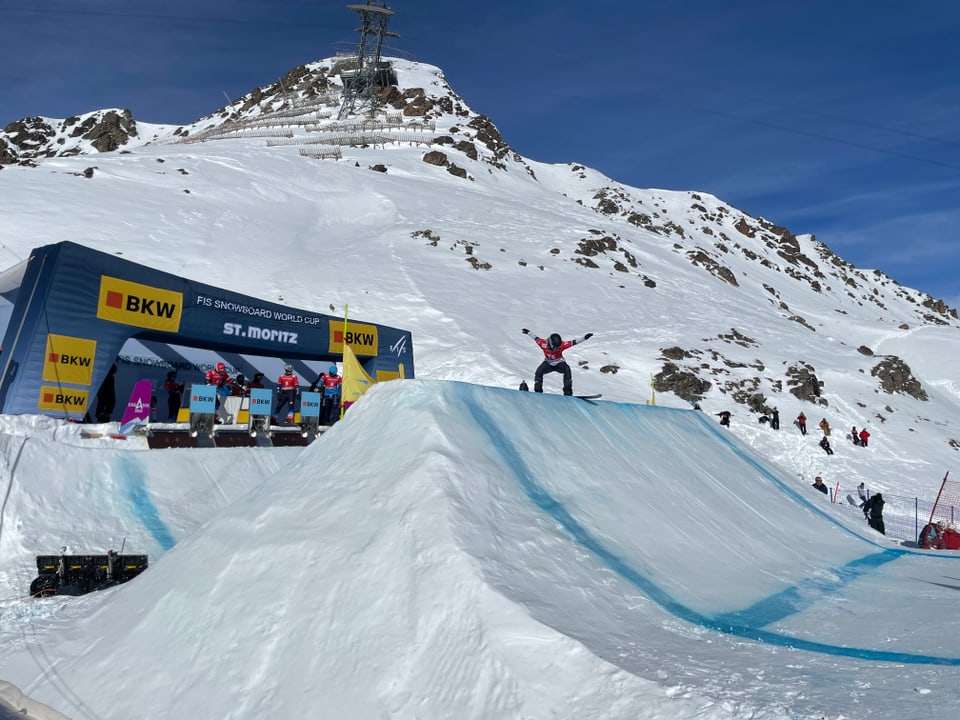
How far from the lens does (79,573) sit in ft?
25.6

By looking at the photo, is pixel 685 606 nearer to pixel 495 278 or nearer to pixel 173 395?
pixel 173 395

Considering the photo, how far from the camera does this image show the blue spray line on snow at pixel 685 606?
16.4ft

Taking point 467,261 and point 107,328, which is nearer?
point 107,328

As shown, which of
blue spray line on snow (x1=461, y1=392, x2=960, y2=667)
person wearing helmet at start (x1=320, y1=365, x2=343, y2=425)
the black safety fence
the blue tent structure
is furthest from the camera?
the black safety fence

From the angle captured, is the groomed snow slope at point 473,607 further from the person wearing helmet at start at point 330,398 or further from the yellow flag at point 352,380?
the person wearing helmet at start at point 330,398

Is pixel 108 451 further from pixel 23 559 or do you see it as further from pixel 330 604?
pixel 330 604

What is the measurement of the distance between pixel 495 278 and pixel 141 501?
32383 millimetres

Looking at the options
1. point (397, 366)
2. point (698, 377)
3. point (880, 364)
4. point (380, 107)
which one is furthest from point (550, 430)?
point (380, 107)

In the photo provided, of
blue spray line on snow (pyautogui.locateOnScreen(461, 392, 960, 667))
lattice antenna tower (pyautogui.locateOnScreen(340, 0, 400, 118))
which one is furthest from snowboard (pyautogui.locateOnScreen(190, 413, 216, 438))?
lattice antenna tower (pyautogui.locateOnScreen(340, 0, 400, 118))

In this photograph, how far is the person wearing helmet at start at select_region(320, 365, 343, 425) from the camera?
675 inches

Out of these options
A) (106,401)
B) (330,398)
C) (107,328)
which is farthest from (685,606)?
(330,398)

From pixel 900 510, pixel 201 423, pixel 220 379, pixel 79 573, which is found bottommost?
pixel 79 573

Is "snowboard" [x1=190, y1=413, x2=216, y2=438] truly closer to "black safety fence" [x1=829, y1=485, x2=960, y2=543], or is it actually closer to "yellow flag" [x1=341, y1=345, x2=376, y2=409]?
"yellow flag" [x1=341, y1=345, x2=376, y2=409]

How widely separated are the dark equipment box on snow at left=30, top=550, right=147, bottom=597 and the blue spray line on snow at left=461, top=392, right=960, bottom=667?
4.47 metres
